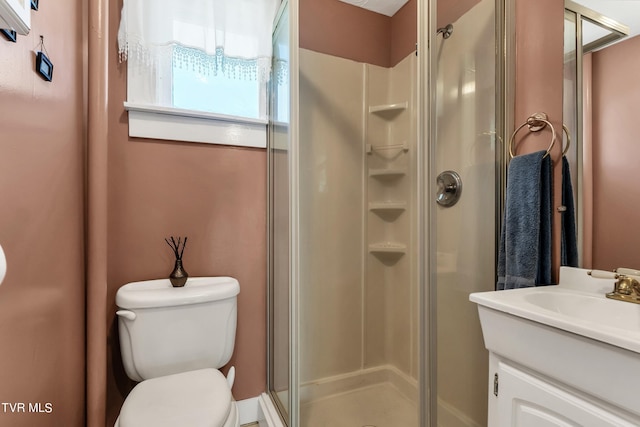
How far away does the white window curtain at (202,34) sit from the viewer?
1.35 metres

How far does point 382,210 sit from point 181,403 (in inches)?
56.5

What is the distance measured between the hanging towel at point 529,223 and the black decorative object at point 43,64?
4.67 feet

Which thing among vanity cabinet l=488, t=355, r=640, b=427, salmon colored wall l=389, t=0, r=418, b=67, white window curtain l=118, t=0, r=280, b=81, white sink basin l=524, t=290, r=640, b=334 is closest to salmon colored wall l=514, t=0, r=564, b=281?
white sink basin l=524, t=290, r=640, b=334

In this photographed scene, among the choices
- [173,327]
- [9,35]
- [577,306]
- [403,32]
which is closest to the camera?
[9,35]

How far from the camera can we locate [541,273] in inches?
35.7

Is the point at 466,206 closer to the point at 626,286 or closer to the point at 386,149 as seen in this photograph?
the point at 626,286

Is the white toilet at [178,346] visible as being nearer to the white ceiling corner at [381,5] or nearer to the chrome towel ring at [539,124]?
the chrome towel ring at [539,124]

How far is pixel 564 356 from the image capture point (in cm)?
57

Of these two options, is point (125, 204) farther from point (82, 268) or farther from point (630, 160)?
point (630, 160)

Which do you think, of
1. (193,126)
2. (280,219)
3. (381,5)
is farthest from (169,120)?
(381,5)

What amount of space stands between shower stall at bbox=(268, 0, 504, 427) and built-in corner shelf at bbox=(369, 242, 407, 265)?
10mm

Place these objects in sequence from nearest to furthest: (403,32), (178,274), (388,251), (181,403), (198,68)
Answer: (181,403)
(178,274)
(198,68)
(403,32)
(388,251)

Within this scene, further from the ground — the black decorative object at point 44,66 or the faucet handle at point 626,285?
the black decorative object at point 44,66

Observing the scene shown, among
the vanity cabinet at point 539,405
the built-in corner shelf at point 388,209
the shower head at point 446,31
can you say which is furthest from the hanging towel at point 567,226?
the built-in corner shelf at point 388,209
